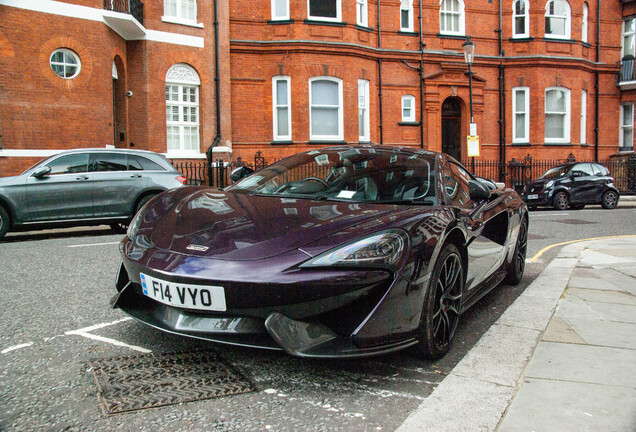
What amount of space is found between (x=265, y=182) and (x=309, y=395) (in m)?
1.93

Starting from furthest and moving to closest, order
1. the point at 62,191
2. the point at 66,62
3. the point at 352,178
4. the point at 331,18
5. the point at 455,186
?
the point at 331,18 < the point at 66,62 < the point at 62,191 < the point at 455,186 < the point at 352,178

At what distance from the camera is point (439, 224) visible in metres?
3.33

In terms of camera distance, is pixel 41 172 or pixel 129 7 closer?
pixel 41 172

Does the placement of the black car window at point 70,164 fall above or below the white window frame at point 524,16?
below

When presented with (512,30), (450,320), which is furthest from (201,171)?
(450,320)

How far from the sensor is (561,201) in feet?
58.1

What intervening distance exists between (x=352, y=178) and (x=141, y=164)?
787cm

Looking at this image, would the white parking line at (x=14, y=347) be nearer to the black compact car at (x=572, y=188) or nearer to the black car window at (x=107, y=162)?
the black car window at (x=107, y=162)

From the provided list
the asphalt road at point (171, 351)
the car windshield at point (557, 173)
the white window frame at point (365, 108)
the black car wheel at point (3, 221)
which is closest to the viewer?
the asphalt road at point (171, 351)

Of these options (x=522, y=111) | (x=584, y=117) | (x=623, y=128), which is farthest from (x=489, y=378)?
(x=623, y=128)

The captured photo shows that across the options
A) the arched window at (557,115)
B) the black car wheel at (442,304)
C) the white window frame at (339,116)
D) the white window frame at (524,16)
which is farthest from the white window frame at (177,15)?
the black car wheel at (442,304)

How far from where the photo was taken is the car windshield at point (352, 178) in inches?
150

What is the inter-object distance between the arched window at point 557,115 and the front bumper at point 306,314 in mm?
23293

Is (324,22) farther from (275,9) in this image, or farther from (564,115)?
(564,115)
